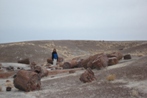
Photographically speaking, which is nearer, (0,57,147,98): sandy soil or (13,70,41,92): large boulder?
(0,57,147,98): sandy soil

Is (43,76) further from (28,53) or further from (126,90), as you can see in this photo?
(28,53)

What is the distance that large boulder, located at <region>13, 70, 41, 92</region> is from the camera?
52.0 ft

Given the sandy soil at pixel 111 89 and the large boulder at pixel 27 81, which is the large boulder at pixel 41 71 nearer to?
the large boulder at pixel 27 81

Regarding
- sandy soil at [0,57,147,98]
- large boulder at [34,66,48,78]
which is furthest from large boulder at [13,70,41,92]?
large boulder at [34,66,48,78]

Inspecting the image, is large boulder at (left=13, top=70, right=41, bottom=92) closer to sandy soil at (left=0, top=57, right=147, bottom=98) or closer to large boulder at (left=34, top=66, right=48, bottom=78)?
sandy soil at (left=0, top=57, right=147, bottom=98)

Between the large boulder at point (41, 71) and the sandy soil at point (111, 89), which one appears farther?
the large boulder at point (41, 71)

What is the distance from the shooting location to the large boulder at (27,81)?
15.8 metres

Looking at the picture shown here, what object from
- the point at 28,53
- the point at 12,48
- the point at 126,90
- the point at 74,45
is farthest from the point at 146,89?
the point at 74,45

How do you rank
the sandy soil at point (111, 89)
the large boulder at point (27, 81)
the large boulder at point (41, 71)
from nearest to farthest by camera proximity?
the sandy soil at point (111, 89) → the large boulder at point (27, 81) → the large boulder at point (41, 71)

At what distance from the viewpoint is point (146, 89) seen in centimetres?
1277

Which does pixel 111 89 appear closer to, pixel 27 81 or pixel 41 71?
pixel 27 81

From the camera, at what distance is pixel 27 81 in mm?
15859

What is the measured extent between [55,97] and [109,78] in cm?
402

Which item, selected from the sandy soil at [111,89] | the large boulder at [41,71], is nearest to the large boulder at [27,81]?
the sandy soil at [111,89]
